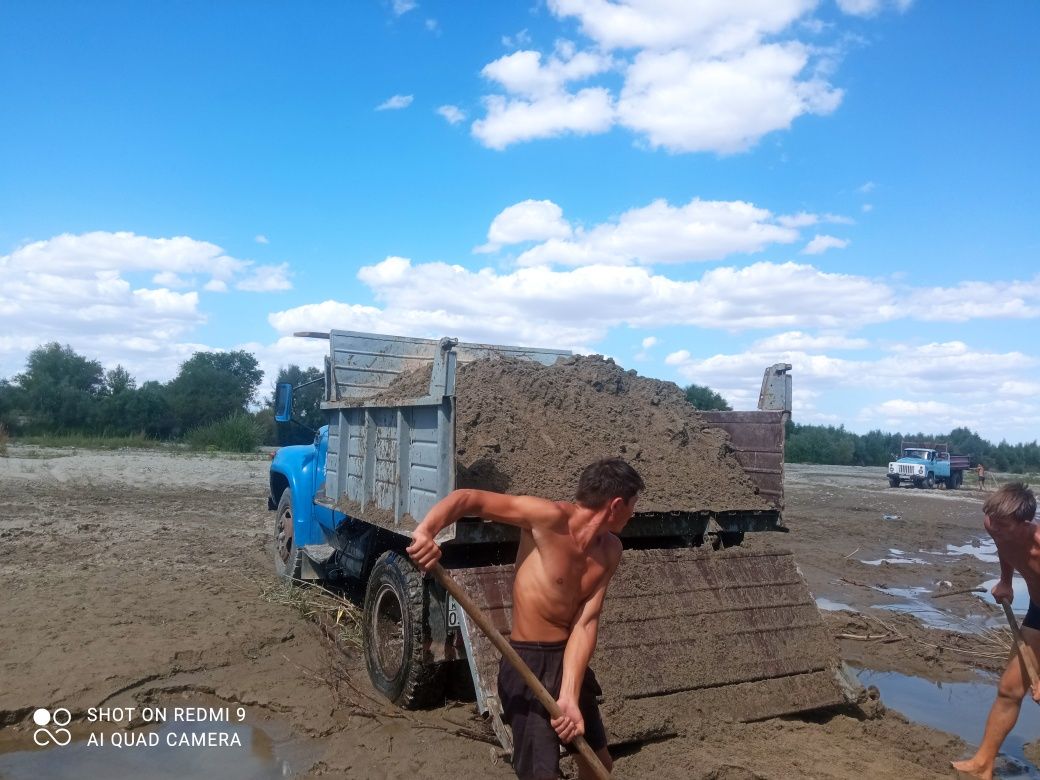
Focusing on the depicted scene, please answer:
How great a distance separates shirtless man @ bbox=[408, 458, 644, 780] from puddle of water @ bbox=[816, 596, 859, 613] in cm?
615

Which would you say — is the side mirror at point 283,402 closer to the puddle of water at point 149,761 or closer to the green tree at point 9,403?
the puddle of water at point 149,761

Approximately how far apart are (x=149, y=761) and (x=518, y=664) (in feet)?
9.39

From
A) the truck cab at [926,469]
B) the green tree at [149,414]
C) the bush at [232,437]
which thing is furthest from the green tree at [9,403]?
the truck cab at [926,469]

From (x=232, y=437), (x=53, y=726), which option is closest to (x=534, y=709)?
(x=53, y=726)

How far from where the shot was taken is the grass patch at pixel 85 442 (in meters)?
37.3

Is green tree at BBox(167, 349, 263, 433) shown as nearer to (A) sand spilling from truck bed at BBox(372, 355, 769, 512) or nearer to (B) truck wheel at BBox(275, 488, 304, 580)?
(B) truck wheel at BBox(275, 488, 304, 580)

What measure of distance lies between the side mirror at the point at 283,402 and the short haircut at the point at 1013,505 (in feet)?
21.0

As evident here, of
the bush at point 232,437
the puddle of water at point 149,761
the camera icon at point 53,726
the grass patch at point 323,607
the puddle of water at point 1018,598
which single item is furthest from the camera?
the bush at point 232,437

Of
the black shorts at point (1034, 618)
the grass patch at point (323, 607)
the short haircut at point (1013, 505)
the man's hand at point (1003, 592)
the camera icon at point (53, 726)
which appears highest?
the short haircut at point (1013, 505)

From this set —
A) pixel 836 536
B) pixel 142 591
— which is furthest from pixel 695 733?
pixel 836 536

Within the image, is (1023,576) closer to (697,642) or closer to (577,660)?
(697,642)

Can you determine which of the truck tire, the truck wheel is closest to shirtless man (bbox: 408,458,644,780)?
the truck tire

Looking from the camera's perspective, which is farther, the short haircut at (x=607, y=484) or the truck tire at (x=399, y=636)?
the truck tire at (x=399, y=636)

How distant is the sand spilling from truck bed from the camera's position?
17.8ft
